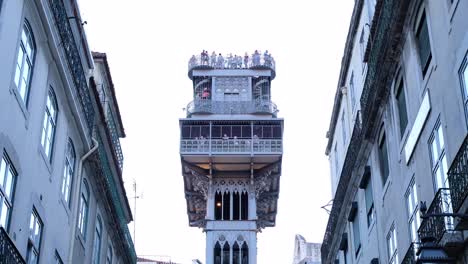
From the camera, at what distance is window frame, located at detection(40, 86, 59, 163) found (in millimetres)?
24766

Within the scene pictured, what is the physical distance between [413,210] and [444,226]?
214 inches

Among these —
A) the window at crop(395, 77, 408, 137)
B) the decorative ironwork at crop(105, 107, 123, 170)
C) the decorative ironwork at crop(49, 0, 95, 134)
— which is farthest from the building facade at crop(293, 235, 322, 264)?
the window at crop(395, 77, 408, 137)

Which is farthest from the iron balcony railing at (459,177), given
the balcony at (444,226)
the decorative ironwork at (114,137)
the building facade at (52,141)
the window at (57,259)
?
the decorative ironwork at (114,137)

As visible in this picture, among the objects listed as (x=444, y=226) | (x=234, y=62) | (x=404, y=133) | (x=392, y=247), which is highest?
(x=234, y=62)

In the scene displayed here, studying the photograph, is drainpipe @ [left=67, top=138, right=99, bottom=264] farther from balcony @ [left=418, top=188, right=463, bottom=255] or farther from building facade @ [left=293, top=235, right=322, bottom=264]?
building facade @ [left=293, top=235, right=322, bottom=264]

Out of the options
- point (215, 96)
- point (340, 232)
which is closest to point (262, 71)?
point (215, 96)

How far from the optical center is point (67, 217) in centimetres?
2759

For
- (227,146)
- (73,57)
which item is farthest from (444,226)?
(227,146)

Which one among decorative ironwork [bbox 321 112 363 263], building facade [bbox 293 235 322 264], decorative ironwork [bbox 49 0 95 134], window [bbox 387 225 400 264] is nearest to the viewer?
decorative ironwork [bbox 49 0 95 134]

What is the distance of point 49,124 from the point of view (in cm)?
2544

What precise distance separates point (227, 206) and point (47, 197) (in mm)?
43647

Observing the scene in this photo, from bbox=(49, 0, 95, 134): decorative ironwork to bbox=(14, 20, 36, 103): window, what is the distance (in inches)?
59.5

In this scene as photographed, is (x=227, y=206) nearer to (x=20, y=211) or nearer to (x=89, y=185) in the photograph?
(x=89, y=185)

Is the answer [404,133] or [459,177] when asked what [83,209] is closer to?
[404,133]
